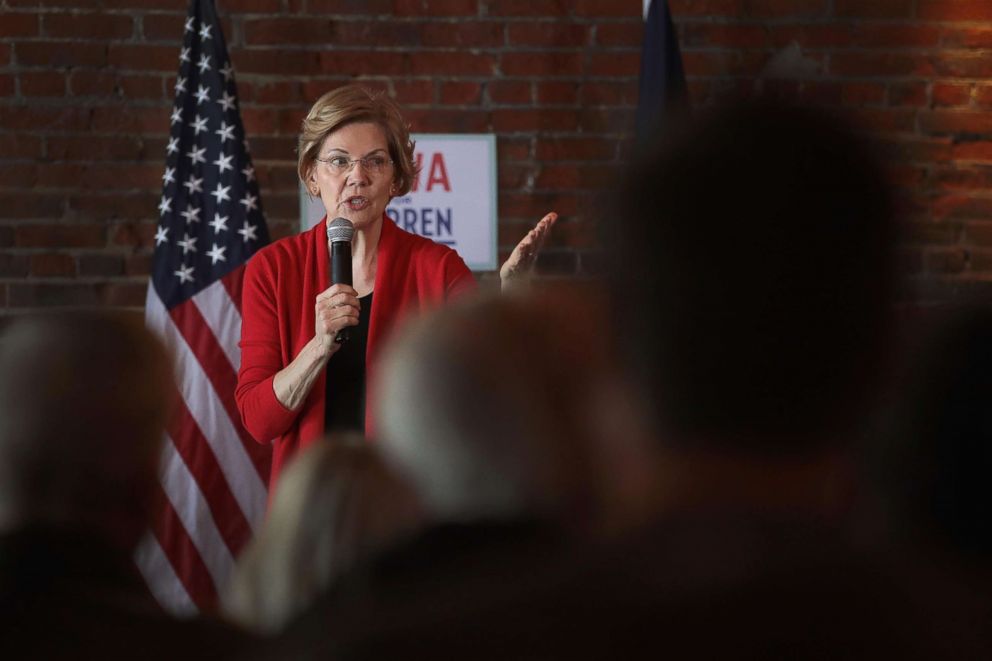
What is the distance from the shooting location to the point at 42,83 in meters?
3.88

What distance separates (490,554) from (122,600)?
40cm

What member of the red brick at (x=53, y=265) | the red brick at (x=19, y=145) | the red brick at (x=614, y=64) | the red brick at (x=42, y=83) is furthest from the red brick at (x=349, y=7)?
the red brick at (x=53, y=265)

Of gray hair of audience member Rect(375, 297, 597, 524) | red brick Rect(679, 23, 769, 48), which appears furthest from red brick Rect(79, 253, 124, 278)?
gray hair of audience member Rect(375, 297, 597, 524)

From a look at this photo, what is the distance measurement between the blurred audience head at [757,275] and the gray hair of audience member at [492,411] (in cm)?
16

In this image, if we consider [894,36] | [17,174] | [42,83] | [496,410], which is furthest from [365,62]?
[496,410]

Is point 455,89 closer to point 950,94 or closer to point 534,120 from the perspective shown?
point 534,120

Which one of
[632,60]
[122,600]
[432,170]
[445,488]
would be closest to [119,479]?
[122,600]

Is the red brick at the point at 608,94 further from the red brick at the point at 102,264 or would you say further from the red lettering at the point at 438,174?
the red brick at the point at 102,264

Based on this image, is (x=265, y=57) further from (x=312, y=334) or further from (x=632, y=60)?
(x=312, y=334)

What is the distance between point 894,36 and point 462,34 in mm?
1397

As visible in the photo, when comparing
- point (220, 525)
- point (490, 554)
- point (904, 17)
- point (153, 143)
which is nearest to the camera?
point (490, 554)

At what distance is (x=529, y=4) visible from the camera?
4.04 meters

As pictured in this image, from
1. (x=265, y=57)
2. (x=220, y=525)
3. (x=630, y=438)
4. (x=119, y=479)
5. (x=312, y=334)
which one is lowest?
(x=220, y=525)

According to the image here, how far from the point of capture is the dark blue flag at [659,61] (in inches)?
147
